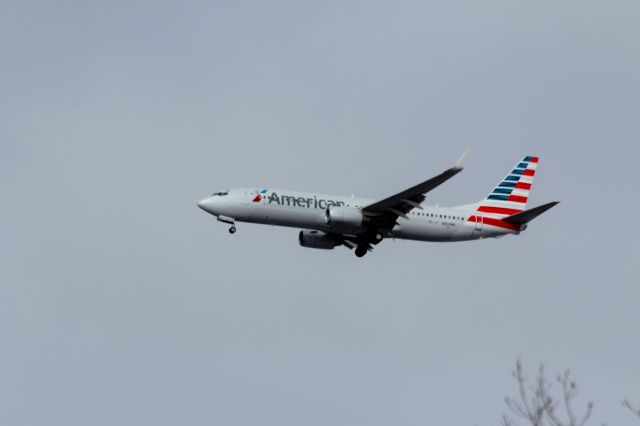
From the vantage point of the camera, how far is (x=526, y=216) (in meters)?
57.8

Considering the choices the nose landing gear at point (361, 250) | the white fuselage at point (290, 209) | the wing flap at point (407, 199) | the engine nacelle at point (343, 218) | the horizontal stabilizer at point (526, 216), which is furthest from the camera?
the nose landing gear at point (361, 250)

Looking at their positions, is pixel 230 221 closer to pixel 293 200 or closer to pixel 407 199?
pixel 293 200

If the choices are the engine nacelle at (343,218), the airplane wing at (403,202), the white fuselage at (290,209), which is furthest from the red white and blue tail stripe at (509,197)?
the engine nacelle at (343,218)

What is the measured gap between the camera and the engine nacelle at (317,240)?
5978 cm

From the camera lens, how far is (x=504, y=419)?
17531mm

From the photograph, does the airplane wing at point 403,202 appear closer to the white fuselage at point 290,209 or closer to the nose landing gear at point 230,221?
the white fuselage at point 290,209

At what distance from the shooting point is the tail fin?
6150 cm

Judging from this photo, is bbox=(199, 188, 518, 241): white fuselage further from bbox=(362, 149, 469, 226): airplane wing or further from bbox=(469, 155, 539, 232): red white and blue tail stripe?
bbox=(469, 155, 539, 232): red white and blue tail stripe

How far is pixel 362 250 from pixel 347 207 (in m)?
4.77

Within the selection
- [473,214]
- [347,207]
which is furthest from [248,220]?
[473,214]

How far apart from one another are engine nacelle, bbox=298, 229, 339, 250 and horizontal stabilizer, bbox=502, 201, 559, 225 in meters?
10.6

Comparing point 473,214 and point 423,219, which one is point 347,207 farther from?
point 473,214

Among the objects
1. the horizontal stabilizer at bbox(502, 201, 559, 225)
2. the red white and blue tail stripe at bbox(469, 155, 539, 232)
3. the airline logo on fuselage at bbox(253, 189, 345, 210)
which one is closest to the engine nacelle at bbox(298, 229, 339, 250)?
the airline logo on fuselage at bbox(253, 189, 345, 210)

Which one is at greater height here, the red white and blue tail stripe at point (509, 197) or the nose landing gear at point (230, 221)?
the red white and blue tail stripe at point (509, 197)
